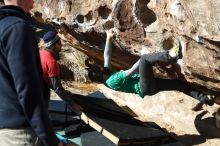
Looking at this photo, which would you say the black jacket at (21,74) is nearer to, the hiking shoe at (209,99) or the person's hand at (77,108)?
the hiking shoe at (209,99)

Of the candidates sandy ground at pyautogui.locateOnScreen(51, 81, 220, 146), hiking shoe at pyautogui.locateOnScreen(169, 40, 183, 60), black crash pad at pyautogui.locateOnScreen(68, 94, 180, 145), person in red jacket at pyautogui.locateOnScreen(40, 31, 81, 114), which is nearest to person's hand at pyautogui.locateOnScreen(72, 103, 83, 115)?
black crash pad at pyautogui.locateOnScreen(68, 94, 180, 145)

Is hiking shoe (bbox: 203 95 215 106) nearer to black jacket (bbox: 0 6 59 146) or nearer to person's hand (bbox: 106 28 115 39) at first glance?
person's hand (bbox: 106 28 115 39)

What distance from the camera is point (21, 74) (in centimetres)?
223

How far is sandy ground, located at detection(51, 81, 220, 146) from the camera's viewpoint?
22.7 ft

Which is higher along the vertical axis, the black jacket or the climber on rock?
the black jacket

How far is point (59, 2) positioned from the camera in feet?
21.7

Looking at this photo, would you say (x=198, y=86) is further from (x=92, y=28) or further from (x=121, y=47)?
(x=92, y=28)

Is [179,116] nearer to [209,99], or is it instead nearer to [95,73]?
[209,99]

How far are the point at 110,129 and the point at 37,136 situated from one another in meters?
3.49

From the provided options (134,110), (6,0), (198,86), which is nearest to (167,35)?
(198,86)

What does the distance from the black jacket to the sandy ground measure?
4.76 metres

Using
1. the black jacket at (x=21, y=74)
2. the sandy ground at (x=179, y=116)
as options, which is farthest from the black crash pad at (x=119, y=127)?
the black jacket at (x=21, y=74)

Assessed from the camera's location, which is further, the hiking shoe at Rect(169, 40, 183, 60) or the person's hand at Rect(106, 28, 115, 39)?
the person's hand at Rect(106, 28, 115, 39)

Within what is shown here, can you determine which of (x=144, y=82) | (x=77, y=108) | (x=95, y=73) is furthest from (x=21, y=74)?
(x=95, y=73)
